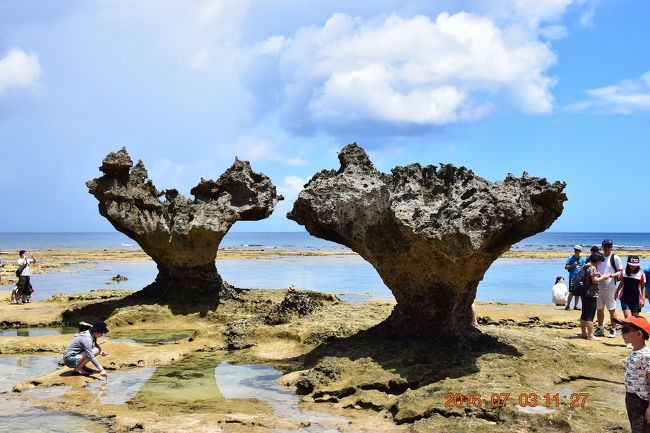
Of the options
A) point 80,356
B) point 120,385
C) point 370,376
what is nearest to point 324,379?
point 370,376

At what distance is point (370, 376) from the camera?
8.46m

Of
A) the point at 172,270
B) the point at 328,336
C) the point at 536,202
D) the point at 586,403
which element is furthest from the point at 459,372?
the point at 172,270

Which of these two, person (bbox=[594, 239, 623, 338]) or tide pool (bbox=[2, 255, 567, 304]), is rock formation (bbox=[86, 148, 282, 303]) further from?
person (bbox=[594, 239, 623, 338])

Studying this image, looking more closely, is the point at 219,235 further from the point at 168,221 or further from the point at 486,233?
the point at 486,233

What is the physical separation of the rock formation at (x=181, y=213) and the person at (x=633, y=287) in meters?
9.11

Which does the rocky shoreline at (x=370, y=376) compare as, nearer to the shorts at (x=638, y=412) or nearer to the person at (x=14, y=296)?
the shorts at (x=638, y=412)

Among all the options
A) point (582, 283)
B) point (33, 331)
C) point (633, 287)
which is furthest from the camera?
point (33, 331)

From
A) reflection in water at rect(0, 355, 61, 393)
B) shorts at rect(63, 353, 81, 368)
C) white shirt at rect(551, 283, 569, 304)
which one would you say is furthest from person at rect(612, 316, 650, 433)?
white shirt at rect(551, 283, 569, 304)

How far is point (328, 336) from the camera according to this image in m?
11.4

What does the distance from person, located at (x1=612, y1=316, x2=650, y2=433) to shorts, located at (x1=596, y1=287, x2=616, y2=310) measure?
22.8 ft

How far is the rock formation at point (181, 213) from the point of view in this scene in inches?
619

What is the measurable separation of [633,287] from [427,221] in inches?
216

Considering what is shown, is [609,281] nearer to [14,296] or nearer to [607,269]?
[607,269]
